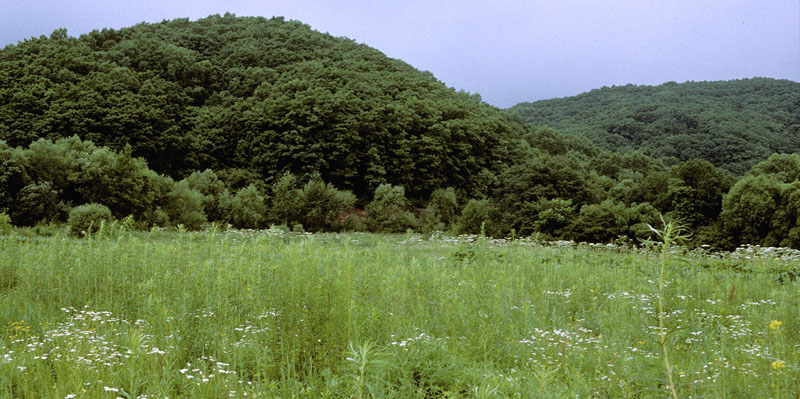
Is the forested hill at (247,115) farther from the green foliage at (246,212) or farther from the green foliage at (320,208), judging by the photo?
the green foliage at (246,212)

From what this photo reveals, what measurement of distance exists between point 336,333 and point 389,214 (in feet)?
90.9

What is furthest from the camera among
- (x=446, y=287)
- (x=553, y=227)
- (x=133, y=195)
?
(x=553, y=227)

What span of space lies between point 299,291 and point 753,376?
3586 millimetres

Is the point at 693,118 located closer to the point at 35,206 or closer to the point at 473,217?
the point at 473,217

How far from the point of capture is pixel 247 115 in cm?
4481

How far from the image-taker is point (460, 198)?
1693 inches

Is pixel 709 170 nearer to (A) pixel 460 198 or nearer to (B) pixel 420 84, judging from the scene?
(A) pixel 460 198

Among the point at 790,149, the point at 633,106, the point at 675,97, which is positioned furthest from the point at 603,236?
the point at 675,97

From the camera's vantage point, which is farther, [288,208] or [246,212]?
[288,208]

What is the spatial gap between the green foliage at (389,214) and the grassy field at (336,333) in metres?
23.7

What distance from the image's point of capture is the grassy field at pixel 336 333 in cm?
318

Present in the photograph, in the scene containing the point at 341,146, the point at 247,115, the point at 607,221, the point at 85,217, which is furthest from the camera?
the point at 247,115

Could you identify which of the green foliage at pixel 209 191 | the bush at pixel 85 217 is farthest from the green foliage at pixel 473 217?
the bush at pixel 85 217

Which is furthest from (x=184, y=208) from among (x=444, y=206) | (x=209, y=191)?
(x=444, y=206)
